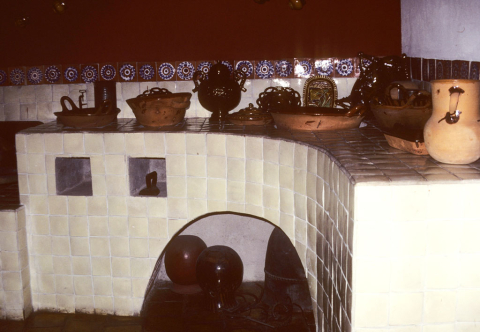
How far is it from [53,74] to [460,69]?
2.48 m

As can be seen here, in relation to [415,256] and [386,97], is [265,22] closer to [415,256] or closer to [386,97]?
[386,97]

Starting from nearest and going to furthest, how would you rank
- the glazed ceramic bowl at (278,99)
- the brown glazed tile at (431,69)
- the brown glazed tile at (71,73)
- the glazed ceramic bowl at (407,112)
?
the glazed ceramic bowl at (407,112)
the brown glazed tile at (431,69)
the glazed ceramic bowl at (278,99)
the brown glazed tile at (71,73)

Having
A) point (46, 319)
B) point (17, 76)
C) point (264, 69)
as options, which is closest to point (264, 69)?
point (264, 69)

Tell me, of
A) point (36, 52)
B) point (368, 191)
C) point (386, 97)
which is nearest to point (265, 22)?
point (386, 97)

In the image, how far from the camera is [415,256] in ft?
4.44

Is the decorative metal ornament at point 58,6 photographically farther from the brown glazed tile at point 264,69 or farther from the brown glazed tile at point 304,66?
the brown glazed tile at point 304,66

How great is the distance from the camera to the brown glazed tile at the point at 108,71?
3.22 m

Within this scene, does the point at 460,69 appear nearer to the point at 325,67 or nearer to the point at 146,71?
the point at 325,67

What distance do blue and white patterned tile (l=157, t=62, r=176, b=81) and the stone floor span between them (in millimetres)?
1522

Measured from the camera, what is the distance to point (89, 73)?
324cm

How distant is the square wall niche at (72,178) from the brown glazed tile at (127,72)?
2.00ft

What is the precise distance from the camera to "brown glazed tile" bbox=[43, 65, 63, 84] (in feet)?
10.6

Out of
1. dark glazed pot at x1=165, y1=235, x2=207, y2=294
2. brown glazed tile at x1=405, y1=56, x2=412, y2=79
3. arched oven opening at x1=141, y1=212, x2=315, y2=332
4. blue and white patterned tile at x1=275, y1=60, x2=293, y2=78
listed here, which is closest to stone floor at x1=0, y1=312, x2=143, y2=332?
arched oven opening at x1=141, y1=212, x2=315, y2=332

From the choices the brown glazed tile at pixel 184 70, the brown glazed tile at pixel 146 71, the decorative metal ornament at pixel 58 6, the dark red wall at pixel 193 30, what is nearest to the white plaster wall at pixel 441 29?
the dark red wall at pixel 193 30
